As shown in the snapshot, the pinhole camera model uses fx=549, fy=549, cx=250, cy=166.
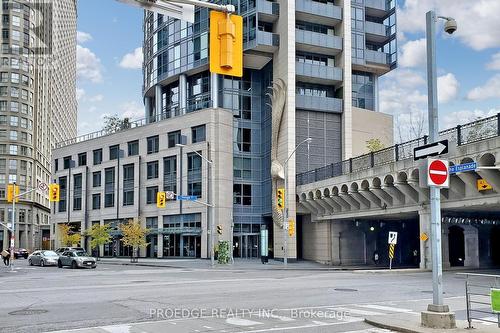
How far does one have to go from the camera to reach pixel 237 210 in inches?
2463

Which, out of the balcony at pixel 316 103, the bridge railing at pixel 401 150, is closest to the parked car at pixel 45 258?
the bridge railing at pixel 401 150

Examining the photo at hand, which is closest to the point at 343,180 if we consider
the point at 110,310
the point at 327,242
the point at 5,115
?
the point at 327,242

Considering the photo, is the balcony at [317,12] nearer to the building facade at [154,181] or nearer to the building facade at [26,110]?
the building facade at [154,181]

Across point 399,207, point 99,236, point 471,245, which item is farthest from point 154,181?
point 471,245

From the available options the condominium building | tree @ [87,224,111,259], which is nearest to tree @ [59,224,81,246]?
tree @ [87,224,111,259]

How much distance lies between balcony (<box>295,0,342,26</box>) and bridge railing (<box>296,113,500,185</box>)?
18.2 meters

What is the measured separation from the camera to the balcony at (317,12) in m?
59.9

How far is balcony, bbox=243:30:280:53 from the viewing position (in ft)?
191

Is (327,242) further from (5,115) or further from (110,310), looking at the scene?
(5,115)

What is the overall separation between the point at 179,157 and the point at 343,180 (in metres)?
24.4

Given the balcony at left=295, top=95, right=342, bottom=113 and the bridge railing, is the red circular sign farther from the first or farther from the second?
the balcony at left=295, top=95, right=342, bottom=113

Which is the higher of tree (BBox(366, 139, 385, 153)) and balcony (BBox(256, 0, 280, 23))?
balcony (BBox(256, 0, 280, 23))

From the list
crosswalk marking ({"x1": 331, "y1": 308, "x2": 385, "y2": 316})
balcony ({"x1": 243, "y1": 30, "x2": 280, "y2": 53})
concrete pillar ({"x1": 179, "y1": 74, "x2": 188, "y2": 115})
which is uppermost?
balcony ({"x1": 243, "y1": 30, "x2": 280, "y2": 53})

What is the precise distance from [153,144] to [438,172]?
194 ft
